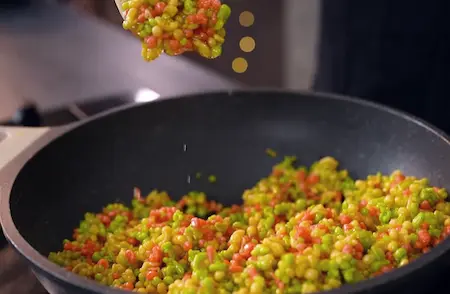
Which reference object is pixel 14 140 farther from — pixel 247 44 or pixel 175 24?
pixel 247 44

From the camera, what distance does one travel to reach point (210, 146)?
1418mm

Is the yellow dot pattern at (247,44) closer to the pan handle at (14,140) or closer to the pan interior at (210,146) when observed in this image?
the pan interior at (210,146)

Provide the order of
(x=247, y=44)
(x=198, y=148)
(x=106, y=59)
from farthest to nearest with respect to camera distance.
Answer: (x=247, y=44), (x=106, y=59), (x=198, y=148)

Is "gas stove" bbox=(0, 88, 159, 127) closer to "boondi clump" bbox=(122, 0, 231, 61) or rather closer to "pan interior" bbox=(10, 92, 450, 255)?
"pan interior" bbox=(10, 92, 450, 255)

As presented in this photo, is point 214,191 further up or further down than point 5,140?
further down

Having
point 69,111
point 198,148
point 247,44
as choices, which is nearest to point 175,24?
point 198,148

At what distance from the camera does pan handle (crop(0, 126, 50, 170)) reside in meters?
1.21

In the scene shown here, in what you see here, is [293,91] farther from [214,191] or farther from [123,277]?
[123,277]

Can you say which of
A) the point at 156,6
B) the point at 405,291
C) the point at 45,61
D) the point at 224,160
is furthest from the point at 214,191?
the point at 45,61

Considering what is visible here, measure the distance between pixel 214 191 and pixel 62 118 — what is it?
0.53m

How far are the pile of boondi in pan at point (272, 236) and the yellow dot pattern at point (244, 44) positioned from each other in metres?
1.35

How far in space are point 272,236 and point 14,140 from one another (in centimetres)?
57

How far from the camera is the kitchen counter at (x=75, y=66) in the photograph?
1.93m

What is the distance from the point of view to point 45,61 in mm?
2383
